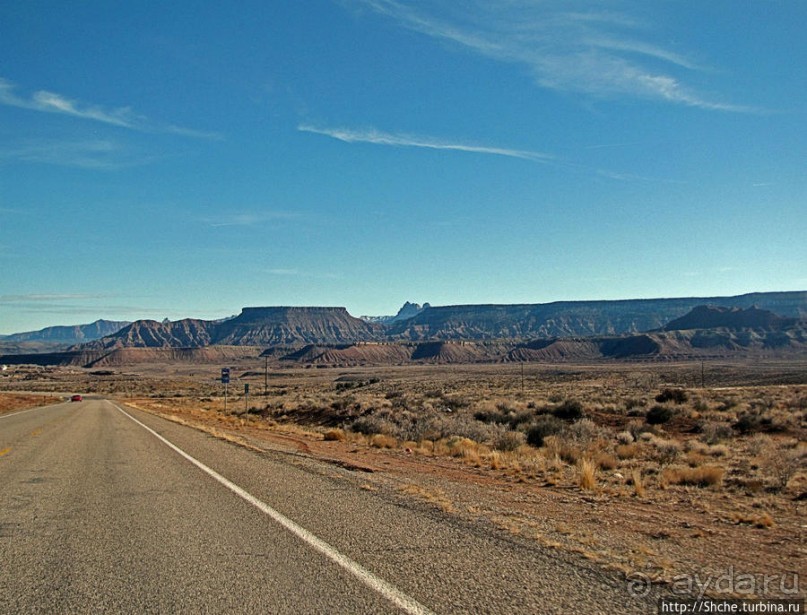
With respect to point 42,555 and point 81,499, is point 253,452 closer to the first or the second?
point 81,499

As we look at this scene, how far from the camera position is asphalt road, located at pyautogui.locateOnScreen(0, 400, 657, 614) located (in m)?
5.10

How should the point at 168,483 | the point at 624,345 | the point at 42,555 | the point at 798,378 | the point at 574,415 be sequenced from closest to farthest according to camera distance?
the point at 42,555, the point at 168,483, the point at 574,415, the point at 798,378, the point at 624,345

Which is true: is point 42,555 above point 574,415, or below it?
above

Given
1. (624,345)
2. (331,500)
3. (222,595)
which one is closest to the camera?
(222,595)

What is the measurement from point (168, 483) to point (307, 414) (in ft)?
103

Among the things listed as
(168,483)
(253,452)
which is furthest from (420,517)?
(253,452)

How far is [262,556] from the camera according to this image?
635 cm

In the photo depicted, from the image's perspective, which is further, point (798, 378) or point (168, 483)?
point (798, 378)

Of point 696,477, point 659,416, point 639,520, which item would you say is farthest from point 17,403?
point 639,520

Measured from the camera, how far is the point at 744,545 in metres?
7.44

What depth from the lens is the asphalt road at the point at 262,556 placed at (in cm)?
510

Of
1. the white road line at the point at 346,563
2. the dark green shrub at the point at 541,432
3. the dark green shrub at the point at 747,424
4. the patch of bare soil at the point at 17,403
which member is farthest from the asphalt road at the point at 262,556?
the patch of bare soil at the point at 17,403

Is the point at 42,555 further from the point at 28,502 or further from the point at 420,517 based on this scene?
the point at 420,517

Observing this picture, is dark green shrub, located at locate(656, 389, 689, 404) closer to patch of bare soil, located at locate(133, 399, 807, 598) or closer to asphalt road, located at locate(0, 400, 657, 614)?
patch of bare soil, located at locate(133, 399, 807, 598)
